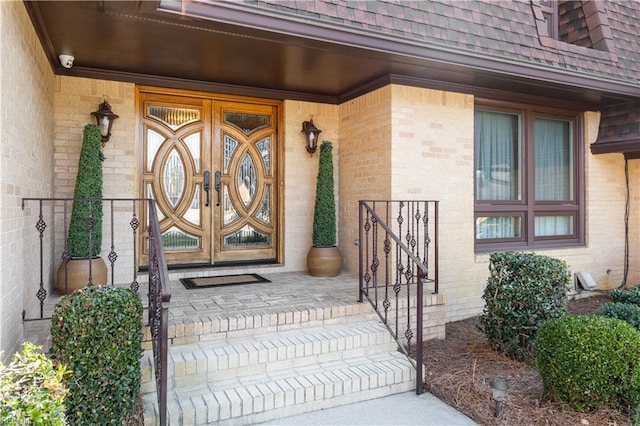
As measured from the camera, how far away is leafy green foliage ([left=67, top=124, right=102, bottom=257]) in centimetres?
400

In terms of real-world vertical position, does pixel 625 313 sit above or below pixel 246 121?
below

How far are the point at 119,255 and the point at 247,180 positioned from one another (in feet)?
5.76

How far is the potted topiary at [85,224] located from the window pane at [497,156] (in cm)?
441

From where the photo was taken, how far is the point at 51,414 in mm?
1681

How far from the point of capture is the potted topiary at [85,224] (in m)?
3.97

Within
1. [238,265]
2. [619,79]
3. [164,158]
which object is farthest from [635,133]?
[164,158]

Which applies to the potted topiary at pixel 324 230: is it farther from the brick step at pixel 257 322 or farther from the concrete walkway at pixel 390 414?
the concrete walkway at pixel 390 414

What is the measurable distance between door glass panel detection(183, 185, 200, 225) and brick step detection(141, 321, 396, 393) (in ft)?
7.42

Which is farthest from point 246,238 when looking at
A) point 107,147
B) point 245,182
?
point 107,147

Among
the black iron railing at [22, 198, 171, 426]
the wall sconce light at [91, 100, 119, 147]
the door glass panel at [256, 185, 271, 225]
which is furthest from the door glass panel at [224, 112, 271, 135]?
the black iron railing at [22, 198, 171, 426]

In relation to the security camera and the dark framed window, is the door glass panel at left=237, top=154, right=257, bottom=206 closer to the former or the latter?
the security camera

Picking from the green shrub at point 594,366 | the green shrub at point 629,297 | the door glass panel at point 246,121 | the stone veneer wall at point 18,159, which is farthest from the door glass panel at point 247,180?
the green shrub at point 629,297

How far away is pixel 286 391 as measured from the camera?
290 centimetres

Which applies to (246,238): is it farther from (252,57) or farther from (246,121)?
(252,57)
